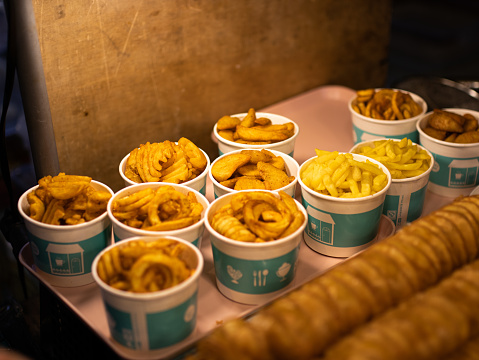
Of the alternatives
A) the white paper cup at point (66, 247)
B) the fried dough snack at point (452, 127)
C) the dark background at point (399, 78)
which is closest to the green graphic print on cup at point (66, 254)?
the white paper cup at point (66, 247)

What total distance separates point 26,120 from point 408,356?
4.52 feet

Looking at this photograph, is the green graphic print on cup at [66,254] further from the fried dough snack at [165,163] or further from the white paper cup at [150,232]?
the fried dough snack at [165,163]

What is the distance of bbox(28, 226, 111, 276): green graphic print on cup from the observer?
4.52 feet

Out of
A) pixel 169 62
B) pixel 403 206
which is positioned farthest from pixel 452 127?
pixel 169 62

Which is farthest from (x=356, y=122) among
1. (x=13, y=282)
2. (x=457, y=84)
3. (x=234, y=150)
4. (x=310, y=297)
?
(x=13, y=282)

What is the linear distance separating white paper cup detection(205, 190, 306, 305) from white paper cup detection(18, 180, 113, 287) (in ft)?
1.00

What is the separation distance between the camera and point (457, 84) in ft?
8.65

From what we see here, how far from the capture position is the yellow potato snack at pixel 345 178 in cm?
148

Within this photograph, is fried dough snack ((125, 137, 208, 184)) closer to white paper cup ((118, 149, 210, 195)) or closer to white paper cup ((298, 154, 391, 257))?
white paper cup ((118, 149, 210, 195))

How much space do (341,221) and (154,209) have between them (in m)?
0.52

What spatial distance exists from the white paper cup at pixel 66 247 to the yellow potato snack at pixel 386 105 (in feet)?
3.65

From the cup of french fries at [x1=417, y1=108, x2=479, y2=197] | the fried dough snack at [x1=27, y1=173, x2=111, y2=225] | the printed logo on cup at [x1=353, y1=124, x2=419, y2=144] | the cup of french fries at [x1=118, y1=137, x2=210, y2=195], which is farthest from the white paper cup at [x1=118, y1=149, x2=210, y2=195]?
the cup of french fries at [x1=417, y1=108, x2=479, y2=197]

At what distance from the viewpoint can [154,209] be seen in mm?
1355

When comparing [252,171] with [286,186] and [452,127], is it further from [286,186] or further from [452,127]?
[452,127]
